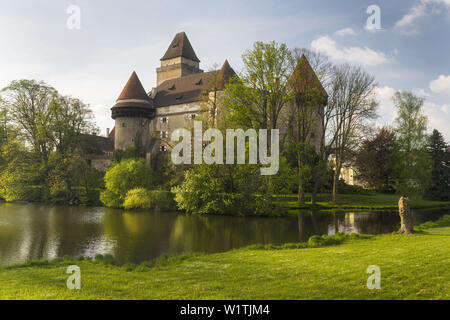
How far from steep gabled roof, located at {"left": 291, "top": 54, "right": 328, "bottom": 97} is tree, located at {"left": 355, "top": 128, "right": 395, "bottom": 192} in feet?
44.6

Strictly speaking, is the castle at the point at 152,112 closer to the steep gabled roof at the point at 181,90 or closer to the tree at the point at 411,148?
the steep gabled roof at the point at 181,90

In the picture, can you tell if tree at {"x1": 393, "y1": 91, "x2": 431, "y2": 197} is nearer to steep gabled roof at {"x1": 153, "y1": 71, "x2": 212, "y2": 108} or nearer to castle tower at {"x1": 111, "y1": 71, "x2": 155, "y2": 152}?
steep gabled roof at {"x1": 153, "y1": 71, "x2": 212, "y2": 108}

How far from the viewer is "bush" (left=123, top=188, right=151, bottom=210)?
2614 centimetres

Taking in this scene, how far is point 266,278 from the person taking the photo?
21.6 feet

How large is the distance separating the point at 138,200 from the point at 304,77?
1572 centimetres

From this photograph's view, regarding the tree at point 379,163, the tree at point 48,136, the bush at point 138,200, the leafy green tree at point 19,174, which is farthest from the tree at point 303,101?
the leafy green tree at point 19,174

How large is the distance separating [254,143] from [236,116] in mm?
2244

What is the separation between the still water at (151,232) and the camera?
39.9 feet

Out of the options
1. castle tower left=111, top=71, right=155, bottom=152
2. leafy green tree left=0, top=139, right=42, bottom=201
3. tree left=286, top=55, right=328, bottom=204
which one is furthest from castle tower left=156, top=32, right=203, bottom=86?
tree left=286, top=55, right=328, bottom=204

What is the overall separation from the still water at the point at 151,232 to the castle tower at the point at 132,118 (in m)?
20.9

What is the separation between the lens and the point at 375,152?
3766 centimetres

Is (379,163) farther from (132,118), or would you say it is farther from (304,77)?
(132,118)

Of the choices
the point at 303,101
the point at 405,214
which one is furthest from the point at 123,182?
the point at 405,214
